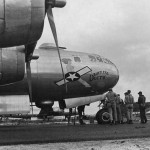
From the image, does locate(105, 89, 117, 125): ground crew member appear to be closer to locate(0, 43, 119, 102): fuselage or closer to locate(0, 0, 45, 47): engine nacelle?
locate(0, 43, 119, 102): fuselage

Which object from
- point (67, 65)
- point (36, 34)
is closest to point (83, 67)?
point (67, 65)

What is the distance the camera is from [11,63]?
12.6m

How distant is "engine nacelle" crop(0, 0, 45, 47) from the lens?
18.6ft

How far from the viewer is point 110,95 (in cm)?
1798

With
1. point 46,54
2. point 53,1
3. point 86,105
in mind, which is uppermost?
point 46,54

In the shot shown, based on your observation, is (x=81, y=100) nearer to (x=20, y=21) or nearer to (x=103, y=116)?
(x=103, y=116)

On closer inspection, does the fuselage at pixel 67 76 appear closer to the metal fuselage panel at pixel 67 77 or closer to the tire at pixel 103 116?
the metal fuselage panel at pixel 67 77

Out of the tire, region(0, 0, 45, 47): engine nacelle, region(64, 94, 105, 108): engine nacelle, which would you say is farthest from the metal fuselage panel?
region(0, 0, 45, 47): engine nacelle

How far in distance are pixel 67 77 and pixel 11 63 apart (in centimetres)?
592

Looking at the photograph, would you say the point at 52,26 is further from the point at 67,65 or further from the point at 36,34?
the point at 67,65

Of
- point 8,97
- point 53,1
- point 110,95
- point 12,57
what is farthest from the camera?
point 110,95

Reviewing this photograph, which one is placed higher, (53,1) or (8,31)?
(53,1)

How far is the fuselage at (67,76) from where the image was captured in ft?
57.3

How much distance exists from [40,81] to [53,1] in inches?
440
